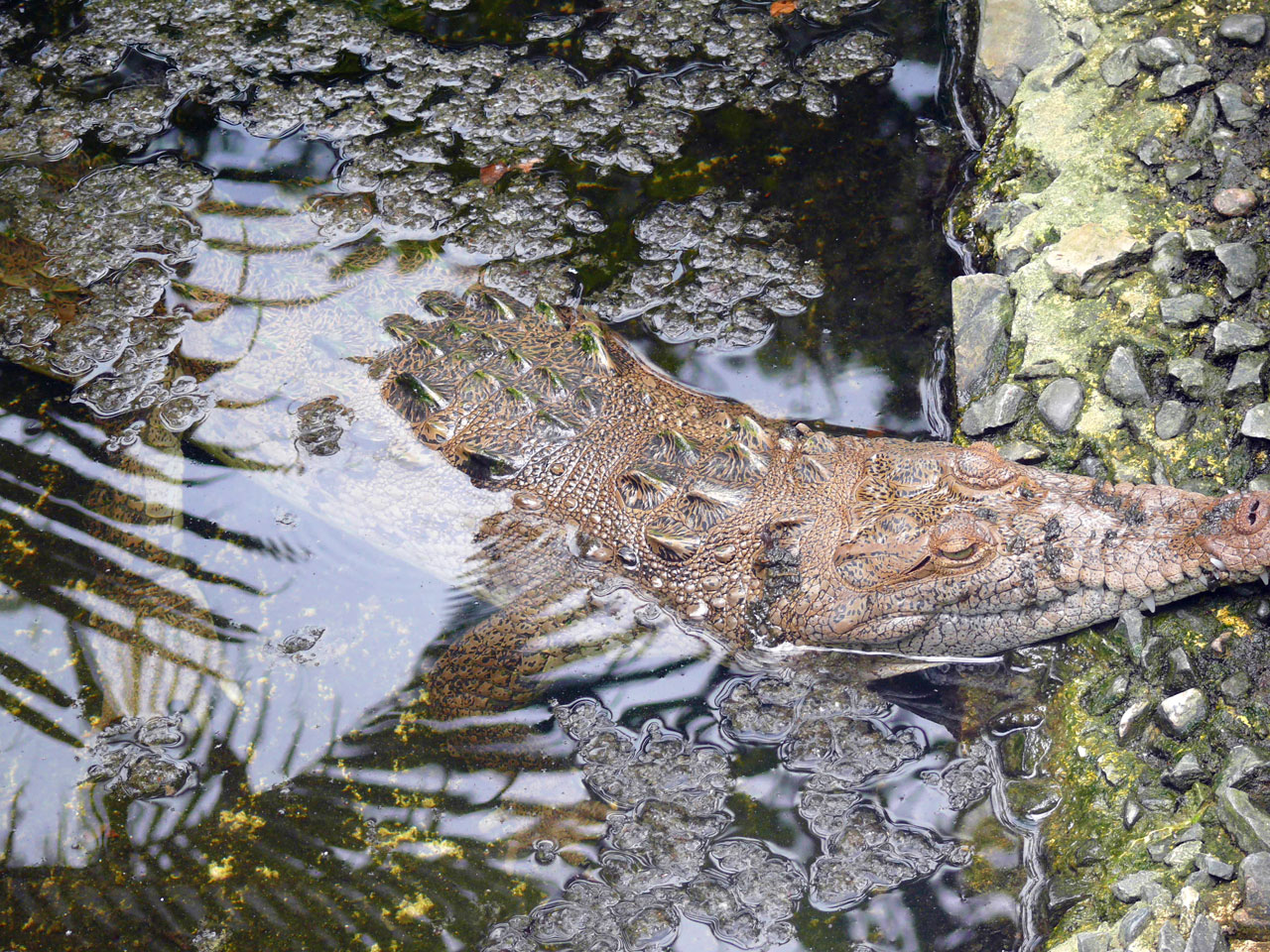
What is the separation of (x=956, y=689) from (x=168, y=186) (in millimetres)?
4679

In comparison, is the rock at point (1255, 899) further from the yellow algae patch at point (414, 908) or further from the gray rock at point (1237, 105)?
the gray rock at point (1237, 105)

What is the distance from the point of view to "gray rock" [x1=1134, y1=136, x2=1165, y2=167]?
4.16 meters

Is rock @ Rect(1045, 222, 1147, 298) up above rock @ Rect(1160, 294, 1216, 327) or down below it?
above

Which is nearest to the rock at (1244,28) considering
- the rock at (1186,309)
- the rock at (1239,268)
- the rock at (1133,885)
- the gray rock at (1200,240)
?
the gray rock at (1200,240)

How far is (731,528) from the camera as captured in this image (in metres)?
3.85

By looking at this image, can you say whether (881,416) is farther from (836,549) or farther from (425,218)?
(425,218)

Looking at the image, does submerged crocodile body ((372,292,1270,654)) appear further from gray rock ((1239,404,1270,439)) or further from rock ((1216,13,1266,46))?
rock ((1216,13,1266,46))

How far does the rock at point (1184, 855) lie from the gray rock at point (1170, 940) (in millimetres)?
241

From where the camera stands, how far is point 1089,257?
405 cm

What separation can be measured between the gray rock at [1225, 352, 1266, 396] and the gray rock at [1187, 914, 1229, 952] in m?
1.94

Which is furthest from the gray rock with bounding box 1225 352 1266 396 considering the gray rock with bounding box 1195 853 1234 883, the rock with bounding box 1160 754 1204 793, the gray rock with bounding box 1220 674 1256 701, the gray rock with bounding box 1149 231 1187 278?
the gray rock with bounding box 1195 853 1234 883

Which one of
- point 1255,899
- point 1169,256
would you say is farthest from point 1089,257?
point 1255,899

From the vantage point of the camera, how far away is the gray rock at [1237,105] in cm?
398

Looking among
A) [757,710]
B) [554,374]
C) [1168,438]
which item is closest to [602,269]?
[554,374]
